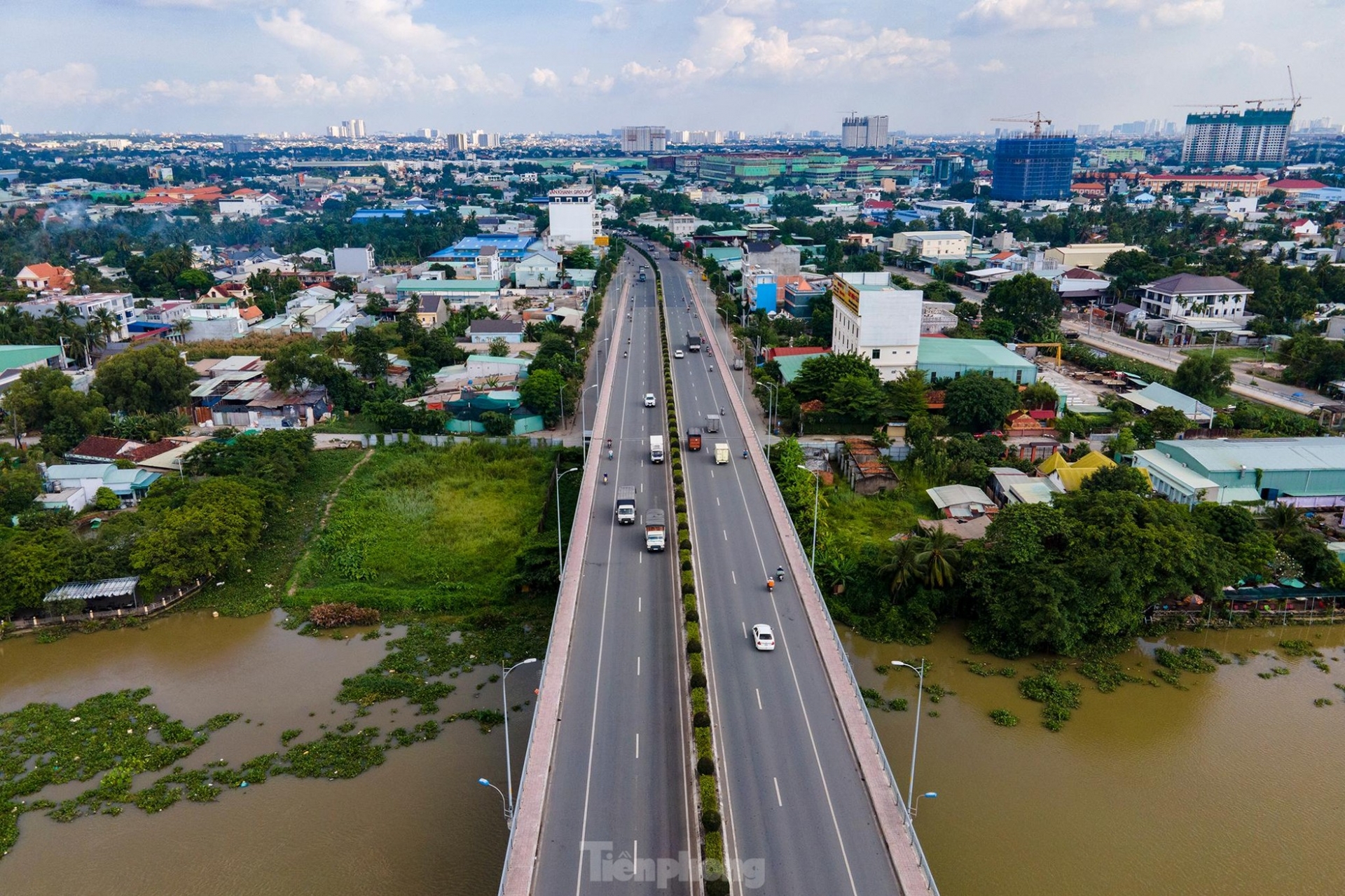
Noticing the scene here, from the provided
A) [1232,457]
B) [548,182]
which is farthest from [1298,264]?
[548,182]

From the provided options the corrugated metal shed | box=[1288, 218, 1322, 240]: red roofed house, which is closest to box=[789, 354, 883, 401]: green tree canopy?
the corrugated metal shed

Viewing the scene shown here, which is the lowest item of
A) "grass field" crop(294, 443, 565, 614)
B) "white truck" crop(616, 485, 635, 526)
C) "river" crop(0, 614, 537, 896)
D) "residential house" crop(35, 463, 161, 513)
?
"river" crop(0, 614, 537, 896)

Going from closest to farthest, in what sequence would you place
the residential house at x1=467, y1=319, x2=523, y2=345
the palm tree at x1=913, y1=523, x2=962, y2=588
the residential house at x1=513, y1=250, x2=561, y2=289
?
the palm tree at x1=913, y1=523, x2=962, y2=588 < the residential house at x1=467, y1=319, x2=523, y2=345 < the residential house at x1=513, y1=250, x2=561, y2=289

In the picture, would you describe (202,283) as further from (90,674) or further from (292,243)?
(90,674)

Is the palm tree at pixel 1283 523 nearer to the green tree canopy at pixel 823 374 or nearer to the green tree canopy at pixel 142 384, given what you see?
the green tree canopy at pixel 823 374

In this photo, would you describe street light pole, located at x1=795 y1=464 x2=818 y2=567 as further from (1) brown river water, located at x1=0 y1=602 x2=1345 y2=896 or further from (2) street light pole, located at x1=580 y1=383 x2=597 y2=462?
(2) street light pole, located at x1=580 y1=383 x2=597 y2=462

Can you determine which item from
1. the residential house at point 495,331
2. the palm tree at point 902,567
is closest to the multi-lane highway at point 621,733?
the palm tree at point 902,567
